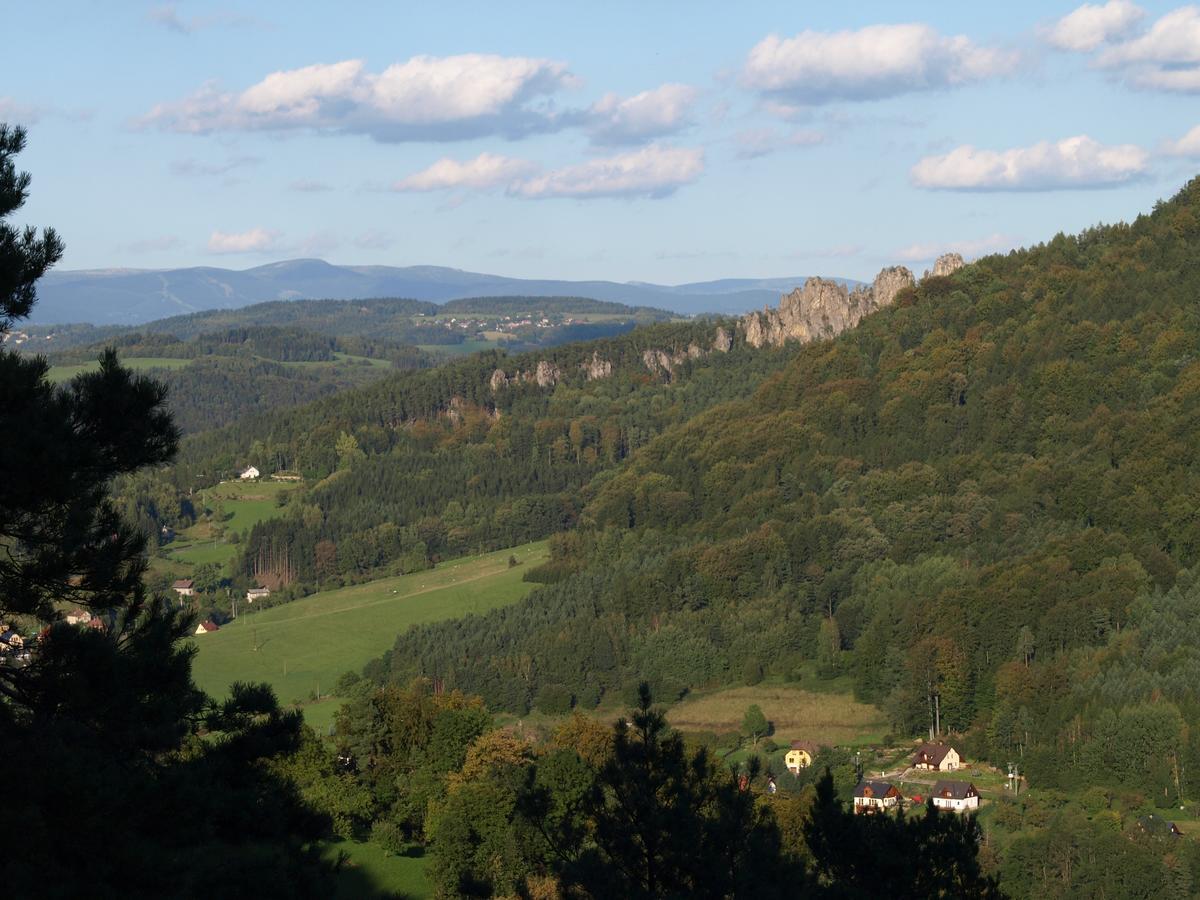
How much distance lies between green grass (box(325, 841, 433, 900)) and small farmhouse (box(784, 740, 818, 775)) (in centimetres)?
2527

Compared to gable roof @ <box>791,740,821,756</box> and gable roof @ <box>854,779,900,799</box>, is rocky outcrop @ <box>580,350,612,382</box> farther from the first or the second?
gable roof @ <box>854,779,900,799</box>

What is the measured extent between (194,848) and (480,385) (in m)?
162

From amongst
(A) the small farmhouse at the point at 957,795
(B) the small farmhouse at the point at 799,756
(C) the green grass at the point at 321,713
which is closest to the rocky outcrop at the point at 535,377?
(C) the green grass at the point at 321,713

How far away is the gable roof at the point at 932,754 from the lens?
62219 mm

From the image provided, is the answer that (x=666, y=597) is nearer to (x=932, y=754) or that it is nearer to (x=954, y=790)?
(x=932, y=754)

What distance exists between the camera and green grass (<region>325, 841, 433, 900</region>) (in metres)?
35.8

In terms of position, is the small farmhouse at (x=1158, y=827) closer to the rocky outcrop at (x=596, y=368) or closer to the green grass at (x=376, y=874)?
the green grass at (x=376, y=874)

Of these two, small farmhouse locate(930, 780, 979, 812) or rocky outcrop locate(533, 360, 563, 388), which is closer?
small farmhouse locate(930, 780, 979, 812)

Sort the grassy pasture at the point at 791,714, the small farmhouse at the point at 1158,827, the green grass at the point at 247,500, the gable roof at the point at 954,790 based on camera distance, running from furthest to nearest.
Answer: the green grass at the point at 247,500
the grassy pasture at the point at 791,714
the gable roof at the point at 954,790
the small farmhouse at the point at 1158,827

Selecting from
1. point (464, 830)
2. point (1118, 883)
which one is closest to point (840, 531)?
point (1118, 883)

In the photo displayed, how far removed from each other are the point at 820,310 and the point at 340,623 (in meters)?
75.4

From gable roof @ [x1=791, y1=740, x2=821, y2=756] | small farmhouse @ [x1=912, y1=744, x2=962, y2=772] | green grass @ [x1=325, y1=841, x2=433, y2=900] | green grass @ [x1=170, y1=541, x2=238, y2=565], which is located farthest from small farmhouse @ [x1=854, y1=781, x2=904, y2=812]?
green grass @ [x1=170, y1=541, x2=238, y2=565]

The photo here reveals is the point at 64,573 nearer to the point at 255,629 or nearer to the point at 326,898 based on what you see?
the point at 326,898

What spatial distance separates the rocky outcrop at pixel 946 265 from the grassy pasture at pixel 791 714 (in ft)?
213
